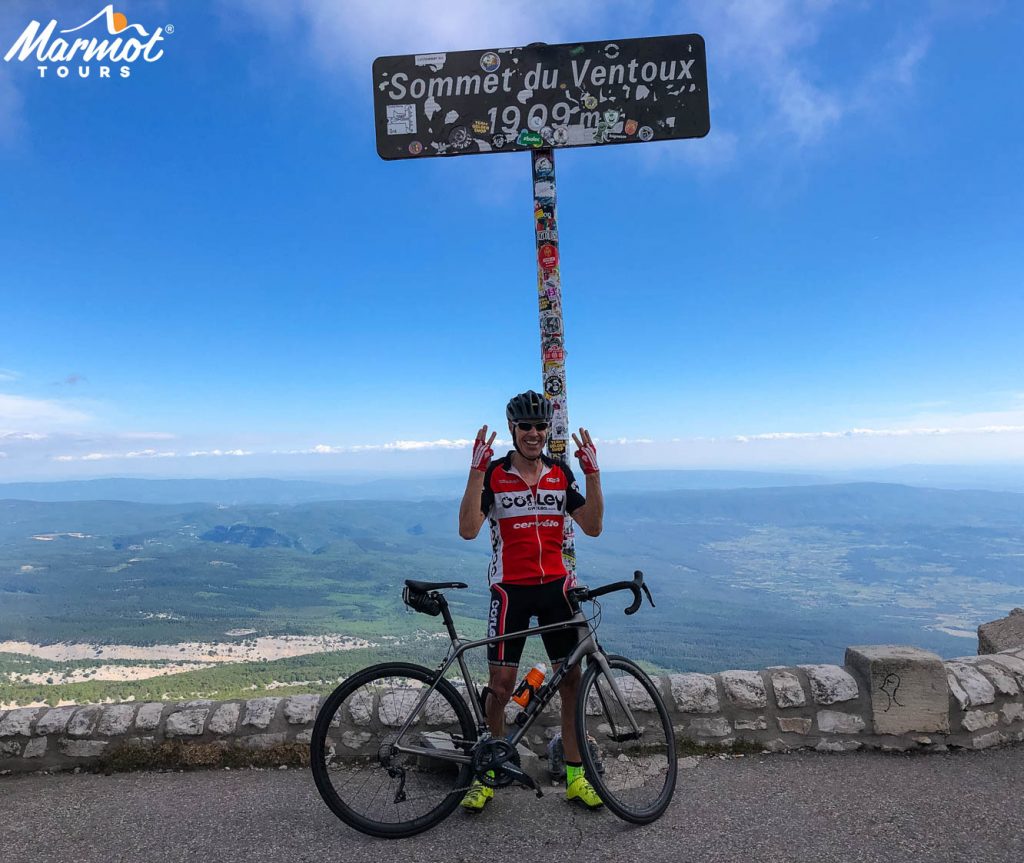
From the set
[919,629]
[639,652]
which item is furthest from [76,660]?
[919,629]

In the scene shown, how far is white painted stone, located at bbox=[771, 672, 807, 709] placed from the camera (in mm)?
4086

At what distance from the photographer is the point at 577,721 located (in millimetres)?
3232

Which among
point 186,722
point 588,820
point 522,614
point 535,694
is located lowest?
point 588,820

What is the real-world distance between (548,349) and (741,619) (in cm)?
16099

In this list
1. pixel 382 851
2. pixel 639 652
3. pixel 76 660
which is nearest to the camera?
pixel 382 851

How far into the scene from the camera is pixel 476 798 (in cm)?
322

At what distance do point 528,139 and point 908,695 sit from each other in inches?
201

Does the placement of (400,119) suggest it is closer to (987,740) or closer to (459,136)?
(459,136)

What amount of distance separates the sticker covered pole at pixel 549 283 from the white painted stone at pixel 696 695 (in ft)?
4.02

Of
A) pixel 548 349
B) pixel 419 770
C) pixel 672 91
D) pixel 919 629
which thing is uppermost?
pixel 672 91

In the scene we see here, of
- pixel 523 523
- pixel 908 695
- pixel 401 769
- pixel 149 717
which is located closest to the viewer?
pixel 401 769

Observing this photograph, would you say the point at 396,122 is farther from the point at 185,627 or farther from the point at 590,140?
the point at 185,627

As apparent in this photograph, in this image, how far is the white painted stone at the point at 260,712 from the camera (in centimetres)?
406

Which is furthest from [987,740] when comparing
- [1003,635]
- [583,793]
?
[583,793]
